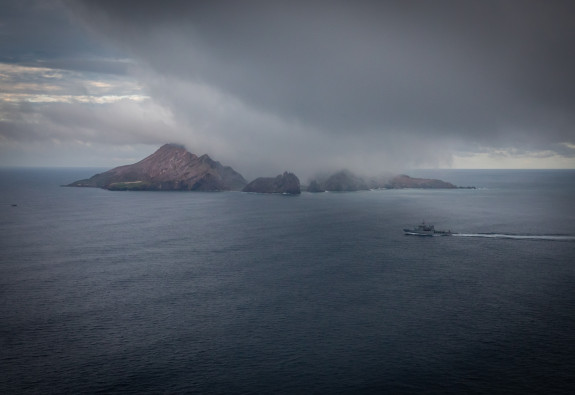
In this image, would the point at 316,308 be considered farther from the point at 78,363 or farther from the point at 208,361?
the point at 78,363

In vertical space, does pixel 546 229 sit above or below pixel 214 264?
above

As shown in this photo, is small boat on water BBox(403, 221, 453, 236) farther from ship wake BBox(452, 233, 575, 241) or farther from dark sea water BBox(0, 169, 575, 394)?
dark sea water BBox(0, 169, 575, 394)

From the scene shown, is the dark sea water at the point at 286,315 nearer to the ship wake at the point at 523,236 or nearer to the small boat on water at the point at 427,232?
the ship wake at the point at 523,236

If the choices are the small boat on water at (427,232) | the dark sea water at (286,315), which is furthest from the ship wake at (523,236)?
the small boat on water at (427,232)

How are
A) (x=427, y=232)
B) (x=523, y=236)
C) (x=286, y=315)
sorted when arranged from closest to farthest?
(x=286, y=315)
(x=523, y=236)
(x=427, y=232)

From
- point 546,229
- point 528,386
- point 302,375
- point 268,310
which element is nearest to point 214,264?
point 268,310

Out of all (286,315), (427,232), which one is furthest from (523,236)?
(286,315)

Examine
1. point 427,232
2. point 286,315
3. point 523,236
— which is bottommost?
point 286,315

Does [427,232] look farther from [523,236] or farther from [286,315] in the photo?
[286,315]
